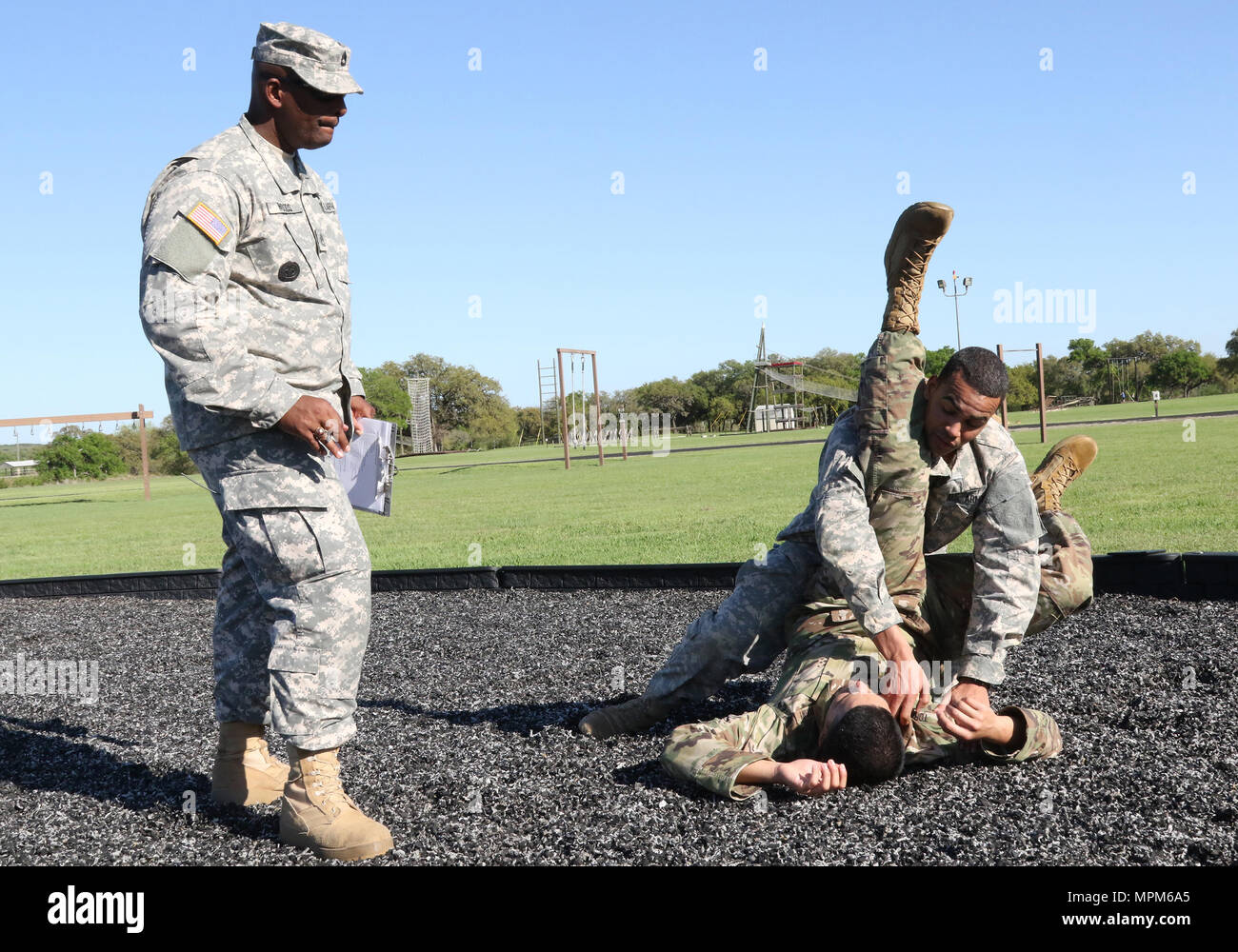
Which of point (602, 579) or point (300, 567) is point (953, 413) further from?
point (602, 579)

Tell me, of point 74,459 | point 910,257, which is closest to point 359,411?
point 910,257

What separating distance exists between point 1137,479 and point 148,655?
12.1 metres

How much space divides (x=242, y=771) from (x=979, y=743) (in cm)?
237

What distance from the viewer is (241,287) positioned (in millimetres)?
2838

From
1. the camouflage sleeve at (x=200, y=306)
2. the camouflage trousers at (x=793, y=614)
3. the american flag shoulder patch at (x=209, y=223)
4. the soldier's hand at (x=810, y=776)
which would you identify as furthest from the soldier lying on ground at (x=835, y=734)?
the american flag shoulder patch at (x=209, y=223)

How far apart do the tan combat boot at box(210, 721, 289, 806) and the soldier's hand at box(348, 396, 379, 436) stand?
997 millimetres

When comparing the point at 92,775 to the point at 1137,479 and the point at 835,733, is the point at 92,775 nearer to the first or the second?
the point at 835,733

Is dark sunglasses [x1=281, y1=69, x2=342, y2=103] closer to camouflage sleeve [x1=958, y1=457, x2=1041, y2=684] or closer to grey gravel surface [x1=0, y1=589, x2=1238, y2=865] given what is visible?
grey gravel surface [x1=0, y1=589, x2=1238, y2=865]

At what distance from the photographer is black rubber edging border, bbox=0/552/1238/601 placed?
5.85 m

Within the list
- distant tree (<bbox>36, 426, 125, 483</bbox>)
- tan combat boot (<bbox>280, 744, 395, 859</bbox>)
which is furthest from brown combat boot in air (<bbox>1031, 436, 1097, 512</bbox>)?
distant tree (<bbox>36, 426, 125, 483</bbox>)

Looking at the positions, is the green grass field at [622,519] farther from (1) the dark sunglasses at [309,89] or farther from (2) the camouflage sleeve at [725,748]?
(1) the dark sunglasses at [309,89]

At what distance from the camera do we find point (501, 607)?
22.8 ft

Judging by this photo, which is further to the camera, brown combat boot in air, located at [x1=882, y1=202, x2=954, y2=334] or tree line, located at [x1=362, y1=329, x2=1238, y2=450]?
tree line, located at [x1=362, y1=329, x2=1238, y2=450]

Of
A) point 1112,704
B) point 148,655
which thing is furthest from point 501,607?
point 1112,704
